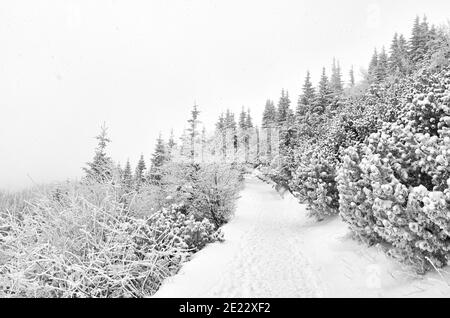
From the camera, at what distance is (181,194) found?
18125 mm

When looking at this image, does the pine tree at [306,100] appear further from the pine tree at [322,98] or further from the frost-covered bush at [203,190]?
the frost-covered bush at [203,190]

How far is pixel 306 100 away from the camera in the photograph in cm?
4650

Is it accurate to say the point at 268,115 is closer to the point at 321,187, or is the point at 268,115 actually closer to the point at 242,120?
the point at 242,120

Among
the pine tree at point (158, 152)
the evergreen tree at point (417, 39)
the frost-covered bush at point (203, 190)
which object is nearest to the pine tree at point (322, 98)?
the evergreen tree at point (417, 39)

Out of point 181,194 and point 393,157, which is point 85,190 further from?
point 393,157

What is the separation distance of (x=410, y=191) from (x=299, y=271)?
3.68m

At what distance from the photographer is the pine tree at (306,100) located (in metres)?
44.0

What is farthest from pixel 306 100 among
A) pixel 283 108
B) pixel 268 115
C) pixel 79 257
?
pixel 79 257

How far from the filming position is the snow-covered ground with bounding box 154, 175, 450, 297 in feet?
20.4

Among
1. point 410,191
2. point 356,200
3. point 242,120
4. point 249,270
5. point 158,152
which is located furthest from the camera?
point 242,120

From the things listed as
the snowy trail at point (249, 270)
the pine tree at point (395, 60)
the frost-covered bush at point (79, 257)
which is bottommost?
the snowy trail at point (249, 270)

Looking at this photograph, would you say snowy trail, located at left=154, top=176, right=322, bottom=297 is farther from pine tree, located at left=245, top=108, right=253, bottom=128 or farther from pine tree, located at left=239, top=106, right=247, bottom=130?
pine tree, located at left=245, top=108, right=253, bottom=128

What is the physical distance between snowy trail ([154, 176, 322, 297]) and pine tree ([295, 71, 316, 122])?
33.2 metres
